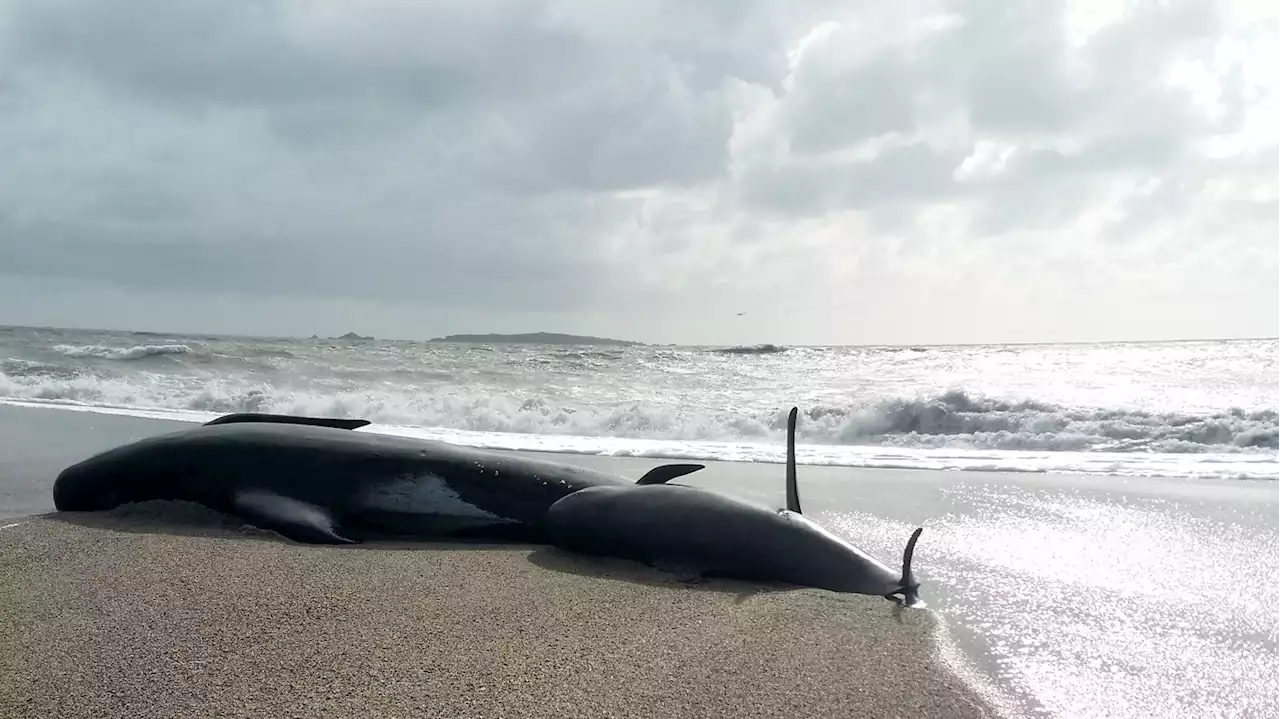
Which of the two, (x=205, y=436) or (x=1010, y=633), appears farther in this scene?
(x=205, y=436)

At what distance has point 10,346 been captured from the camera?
2980cm

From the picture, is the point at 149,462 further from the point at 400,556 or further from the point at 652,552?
the point at 652,552

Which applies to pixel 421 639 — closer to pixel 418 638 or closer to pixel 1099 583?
pixel 418 638

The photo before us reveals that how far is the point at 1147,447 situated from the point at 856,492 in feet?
20.2

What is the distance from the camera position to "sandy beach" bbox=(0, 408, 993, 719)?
2.41m

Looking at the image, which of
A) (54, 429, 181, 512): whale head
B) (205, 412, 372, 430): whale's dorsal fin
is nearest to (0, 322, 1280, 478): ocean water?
(205, 412, 372, 430): whale's dorsal fin

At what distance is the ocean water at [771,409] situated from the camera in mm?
10156

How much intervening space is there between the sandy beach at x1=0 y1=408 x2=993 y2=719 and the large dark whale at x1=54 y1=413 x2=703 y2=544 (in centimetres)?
34

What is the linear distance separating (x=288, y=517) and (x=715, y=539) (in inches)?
84.4

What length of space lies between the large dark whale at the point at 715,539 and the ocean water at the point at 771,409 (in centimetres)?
490

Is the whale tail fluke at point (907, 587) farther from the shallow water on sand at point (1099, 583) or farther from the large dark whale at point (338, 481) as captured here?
the large dark whale at point (338, 481)

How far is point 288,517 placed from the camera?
14.4 feet

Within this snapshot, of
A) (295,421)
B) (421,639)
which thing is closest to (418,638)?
(421,639)

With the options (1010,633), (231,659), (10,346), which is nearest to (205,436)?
(231,659)
